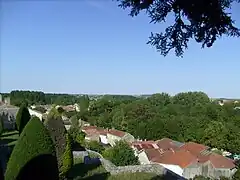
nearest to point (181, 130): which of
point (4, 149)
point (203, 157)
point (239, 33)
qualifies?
point (203, 157)

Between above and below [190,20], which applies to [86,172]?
below

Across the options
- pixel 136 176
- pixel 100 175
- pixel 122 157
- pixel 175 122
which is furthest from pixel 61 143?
pixel 175 122

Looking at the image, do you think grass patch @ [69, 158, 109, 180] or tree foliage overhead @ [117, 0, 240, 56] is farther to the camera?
grass patch @ [69, 158, 109, 180]

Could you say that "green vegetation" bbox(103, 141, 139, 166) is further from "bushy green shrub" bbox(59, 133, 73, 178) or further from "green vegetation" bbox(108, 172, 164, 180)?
"bushy green shrub" bbox(59, 133, 73, 178)

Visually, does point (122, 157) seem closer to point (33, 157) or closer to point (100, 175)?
point (100, 175)

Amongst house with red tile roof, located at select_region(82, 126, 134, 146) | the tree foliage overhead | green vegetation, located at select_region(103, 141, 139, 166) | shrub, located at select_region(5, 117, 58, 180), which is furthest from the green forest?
the tree foliage overhead
